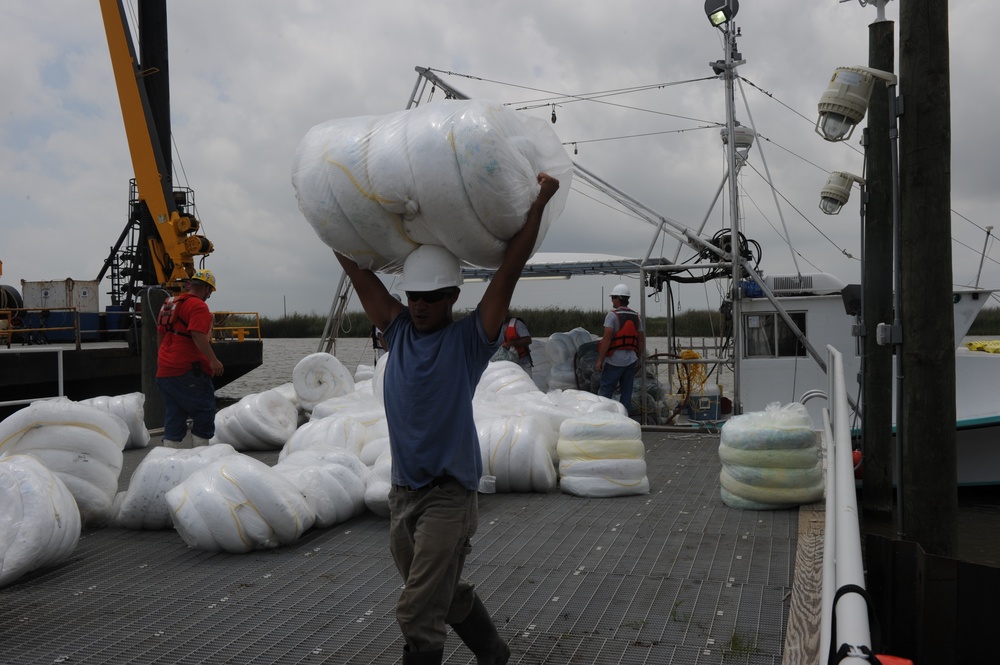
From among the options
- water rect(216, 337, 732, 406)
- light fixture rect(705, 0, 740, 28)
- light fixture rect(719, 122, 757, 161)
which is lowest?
water rect(216, 337, 732, 406)

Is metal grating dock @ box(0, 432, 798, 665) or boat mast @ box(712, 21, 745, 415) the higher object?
boat mast @ box(712, 21, 745, 415)

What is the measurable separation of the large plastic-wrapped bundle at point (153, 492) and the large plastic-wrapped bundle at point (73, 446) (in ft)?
0.61

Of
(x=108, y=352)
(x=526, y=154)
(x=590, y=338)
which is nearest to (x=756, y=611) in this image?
(x=526, y=154)

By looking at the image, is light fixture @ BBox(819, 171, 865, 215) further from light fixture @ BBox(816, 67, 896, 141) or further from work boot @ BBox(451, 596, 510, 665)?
work boot @ BBox(451, 596, 510, 665)

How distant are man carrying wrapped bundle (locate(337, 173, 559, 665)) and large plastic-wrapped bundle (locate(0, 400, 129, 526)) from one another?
3.33m

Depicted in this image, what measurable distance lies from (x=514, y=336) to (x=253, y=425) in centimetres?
461

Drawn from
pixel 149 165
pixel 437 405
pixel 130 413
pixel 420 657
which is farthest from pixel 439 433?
pixel 149 165

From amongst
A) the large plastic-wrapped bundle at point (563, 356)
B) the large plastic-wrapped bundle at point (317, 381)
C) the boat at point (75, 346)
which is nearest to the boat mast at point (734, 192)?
the large plastic-wrapped bundle at point (563, 356)

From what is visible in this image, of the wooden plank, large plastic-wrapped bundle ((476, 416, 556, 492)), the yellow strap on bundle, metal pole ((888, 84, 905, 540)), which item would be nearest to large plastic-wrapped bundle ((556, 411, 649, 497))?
large plastic-wrapped bundle ((476, 416, 556, 492))

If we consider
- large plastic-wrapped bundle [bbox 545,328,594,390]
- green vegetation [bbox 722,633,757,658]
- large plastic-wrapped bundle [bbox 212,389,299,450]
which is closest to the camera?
green vegetation [bbox 722,633,757,658]

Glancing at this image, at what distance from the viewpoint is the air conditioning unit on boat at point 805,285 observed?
38.2 feet

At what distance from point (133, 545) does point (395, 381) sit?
3045 mm

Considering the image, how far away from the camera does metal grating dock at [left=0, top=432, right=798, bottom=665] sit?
137 inches

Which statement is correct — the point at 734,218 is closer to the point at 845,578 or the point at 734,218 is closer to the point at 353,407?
the point at 353,407
